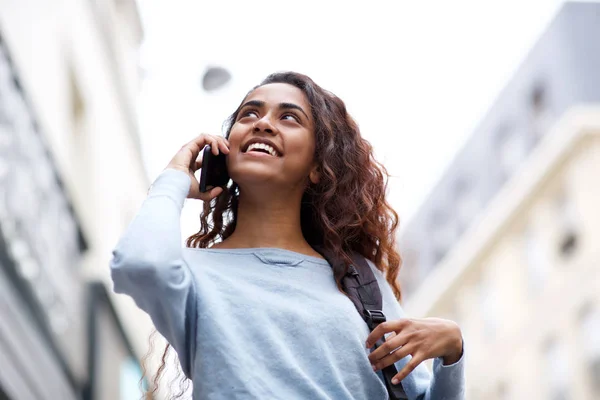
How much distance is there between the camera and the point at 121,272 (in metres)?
2.28

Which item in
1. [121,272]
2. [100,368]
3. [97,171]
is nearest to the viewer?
[121,272]

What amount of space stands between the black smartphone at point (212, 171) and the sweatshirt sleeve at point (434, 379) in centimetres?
51

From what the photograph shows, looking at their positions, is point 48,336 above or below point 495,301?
above

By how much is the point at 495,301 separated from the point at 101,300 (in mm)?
25583

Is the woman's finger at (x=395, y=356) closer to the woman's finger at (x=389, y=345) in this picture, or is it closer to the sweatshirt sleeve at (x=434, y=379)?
the woman's finger at (x=389, y=345)

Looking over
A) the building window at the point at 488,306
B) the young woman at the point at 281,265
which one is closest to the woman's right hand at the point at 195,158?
the young woman at the point at 281,265

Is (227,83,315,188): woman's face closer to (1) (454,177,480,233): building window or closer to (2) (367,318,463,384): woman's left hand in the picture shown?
(2) (367,318,463,384): woman's left hand

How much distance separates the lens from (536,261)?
1216 inches

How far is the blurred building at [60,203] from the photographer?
627cm

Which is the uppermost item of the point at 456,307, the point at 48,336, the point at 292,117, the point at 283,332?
the point at 292,117

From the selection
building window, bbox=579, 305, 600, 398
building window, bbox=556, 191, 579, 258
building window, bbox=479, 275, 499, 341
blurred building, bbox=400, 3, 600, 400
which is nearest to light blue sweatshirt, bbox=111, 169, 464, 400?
building window, bbox=579, 305, 600, 398

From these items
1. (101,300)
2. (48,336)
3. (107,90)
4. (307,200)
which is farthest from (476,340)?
(307,200)

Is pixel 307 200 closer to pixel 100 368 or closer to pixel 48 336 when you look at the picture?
pixel 48 336

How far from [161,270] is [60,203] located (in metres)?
5.85
